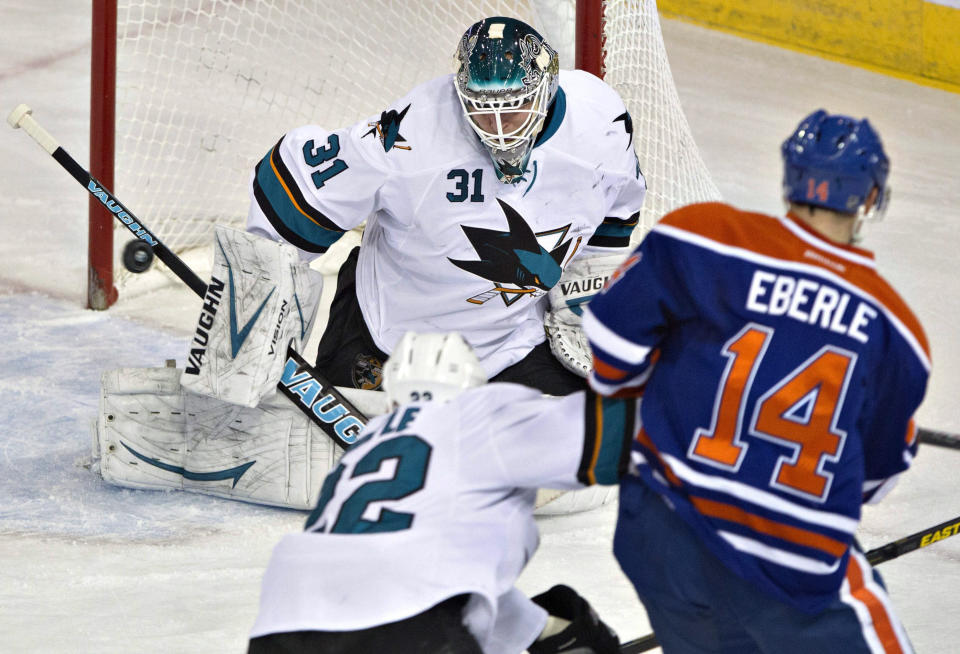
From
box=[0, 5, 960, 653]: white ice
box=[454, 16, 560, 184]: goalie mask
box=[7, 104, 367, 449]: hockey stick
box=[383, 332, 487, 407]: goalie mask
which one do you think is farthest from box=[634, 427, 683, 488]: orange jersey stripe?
box=[7, 104, 367, 449]: hockey stick

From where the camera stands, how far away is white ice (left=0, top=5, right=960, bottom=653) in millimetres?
2213

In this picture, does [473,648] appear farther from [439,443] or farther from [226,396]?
[226,396]

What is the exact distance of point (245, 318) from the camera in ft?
8.20

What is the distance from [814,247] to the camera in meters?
1.35

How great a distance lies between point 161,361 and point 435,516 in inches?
79.9

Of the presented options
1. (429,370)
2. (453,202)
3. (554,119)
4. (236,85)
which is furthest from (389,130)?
A: (236,85)

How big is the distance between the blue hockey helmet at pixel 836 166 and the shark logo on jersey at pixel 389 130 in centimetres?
120

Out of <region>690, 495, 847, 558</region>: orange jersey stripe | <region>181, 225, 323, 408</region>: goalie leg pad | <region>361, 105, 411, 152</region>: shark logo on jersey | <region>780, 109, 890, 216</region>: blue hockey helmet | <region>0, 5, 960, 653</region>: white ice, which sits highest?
<region>780, 109, 890, 216</region>: blue hockey helmet

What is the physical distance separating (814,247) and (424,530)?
0.50 meters

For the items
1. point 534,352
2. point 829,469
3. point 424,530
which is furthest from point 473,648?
point 534,352

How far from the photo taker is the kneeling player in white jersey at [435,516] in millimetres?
1373

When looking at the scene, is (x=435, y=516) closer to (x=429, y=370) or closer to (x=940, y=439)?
(x=429, y=370)

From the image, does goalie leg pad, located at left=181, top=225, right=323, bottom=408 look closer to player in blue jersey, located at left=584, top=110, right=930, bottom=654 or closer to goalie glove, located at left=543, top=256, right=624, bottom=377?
goalie glove, located at left=543, top=256, right=624, bottom=377

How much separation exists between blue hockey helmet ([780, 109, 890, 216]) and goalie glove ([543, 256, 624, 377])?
4.49ft
